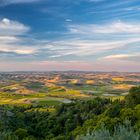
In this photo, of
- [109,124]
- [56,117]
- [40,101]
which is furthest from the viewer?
[40,101]

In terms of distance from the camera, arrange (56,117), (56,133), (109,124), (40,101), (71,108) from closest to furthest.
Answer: (109,124) → (56,133) → (56,117) → (71,108) → (40,101)

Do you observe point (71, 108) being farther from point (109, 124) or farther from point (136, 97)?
point (109, 124)

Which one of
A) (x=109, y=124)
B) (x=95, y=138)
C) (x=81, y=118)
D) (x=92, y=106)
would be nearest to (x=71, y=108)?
(x=92, y=106)

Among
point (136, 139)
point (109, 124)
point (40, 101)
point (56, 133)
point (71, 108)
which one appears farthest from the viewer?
point (40, 101)

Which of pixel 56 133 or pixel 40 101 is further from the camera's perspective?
pixel 40 101

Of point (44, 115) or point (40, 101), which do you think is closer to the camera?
point (44, 115)

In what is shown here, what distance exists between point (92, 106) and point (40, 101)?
217 ft

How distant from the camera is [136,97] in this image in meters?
87.6

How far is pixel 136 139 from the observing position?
18.1 m

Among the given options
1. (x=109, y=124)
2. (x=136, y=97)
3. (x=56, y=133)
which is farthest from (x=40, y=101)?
(x=109, y=124)

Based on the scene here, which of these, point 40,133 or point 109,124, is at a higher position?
point 109,124

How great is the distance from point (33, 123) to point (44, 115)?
23.8ft

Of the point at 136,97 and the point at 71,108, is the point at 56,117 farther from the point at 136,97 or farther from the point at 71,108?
the point at 136,97

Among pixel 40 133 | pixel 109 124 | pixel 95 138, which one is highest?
pixel 95 138
